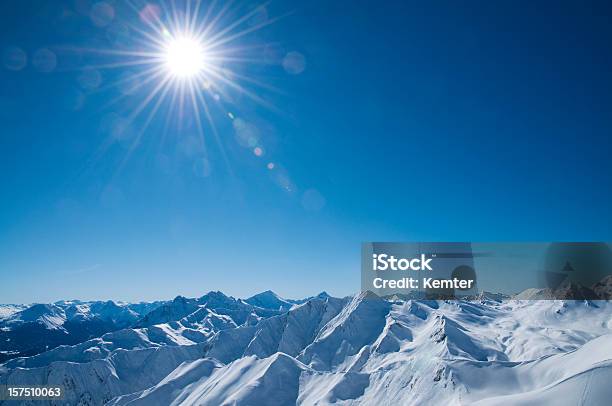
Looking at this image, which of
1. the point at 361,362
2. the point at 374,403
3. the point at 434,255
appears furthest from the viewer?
the point at 361,362

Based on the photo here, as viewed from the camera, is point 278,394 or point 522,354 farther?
point 522,354

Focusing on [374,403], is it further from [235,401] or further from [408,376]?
[235,401]

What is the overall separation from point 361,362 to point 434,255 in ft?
436

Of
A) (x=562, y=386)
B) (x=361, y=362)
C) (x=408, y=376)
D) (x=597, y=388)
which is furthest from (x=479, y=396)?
(x=361, y=362)

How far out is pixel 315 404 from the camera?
99250 millimetres

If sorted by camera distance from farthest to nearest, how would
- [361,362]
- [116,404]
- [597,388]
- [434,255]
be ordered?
[361,362]
[116,404]
[434,255]
[597,388]

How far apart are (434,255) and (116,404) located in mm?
141656

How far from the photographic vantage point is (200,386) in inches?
5399

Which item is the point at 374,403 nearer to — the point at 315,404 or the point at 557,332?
the point at 315,404

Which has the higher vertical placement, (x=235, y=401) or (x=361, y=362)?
(x=361, y=362)

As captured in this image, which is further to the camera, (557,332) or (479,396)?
(557,332)

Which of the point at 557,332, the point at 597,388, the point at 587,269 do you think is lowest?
the point at 597,388

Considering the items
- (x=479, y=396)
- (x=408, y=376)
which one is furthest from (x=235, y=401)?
(x=479, y=396)

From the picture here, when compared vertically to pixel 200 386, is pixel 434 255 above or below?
above
